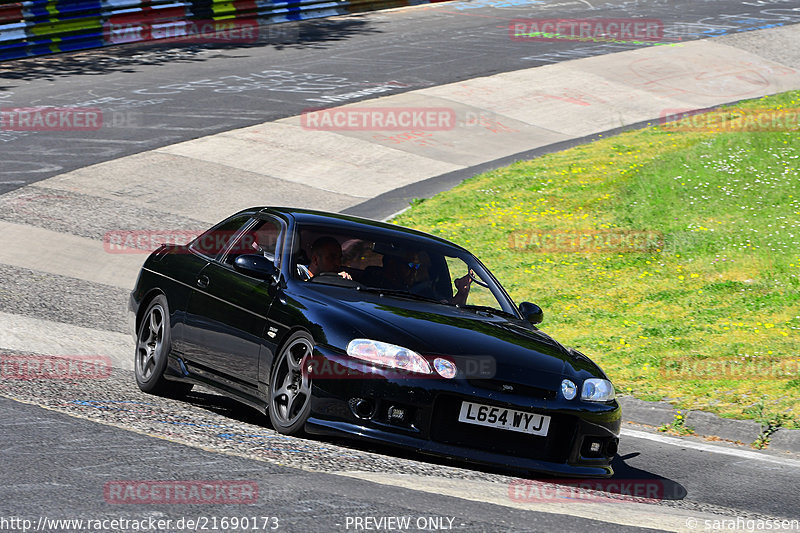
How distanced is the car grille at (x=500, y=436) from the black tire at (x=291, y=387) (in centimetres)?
76

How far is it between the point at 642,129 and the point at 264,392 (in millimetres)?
15764

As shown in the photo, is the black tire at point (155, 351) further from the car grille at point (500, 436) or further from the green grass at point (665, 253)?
the green grass at point (665, 253)

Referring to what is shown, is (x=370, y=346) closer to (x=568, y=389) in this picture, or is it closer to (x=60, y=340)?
(x=568, y=389)

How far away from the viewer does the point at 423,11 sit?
112 feet

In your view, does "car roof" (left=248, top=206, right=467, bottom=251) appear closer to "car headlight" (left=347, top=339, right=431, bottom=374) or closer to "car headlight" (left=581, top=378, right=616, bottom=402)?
"car headlight" (left=347, top=339, right=431, bottom=374)

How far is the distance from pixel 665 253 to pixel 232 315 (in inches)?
296

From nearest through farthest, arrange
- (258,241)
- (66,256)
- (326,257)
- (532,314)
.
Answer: (326,257)
(532,314)
(258,241)
(66,256)

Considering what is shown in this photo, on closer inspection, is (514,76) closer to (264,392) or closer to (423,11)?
(423,11)

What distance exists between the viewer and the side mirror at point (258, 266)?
7.09m

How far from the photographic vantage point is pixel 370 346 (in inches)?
246

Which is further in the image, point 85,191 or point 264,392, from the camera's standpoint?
point 85,191

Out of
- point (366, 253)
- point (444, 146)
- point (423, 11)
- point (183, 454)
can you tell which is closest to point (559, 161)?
point (444, 146)

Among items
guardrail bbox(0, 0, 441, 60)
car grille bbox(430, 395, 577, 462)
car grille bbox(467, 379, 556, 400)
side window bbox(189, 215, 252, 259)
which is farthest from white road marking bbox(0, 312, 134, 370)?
guardrail bbox(0, 0, 441, 60)

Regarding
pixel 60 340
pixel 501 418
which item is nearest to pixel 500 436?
pixel 501 418
